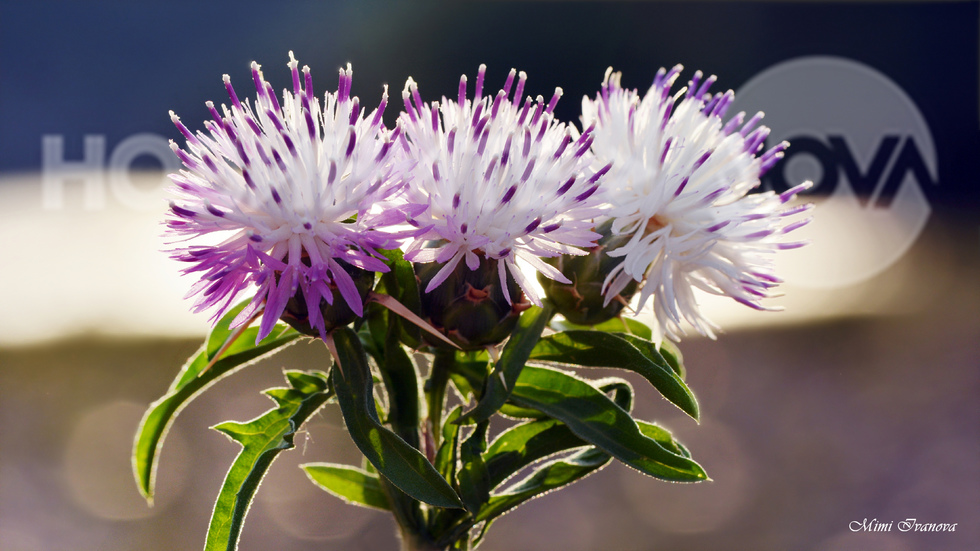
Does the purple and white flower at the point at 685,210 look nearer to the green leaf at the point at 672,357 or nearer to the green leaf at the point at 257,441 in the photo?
the green leaf at the point at 672,357

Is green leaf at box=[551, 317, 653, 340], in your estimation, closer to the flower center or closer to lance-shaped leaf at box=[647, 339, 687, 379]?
lance-shaped leaf at box=[647, 339, 687, 379]

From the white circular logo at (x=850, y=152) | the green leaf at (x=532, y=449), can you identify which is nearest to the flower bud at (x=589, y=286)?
the green leaf at (x=532, y=449)

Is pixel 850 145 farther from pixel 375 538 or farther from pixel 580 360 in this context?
pixel 580 360

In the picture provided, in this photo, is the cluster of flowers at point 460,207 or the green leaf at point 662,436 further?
the green leaf at point 662,436

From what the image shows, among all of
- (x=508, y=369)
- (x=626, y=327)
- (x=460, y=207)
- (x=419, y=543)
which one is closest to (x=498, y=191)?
(x=460, y=207)

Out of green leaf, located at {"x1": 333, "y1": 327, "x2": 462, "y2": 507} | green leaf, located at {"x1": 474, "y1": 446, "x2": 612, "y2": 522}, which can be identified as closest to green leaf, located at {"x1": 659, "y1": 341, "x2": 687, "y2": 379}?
green leaf, located at {"x1": 474, "y1": 446, "x2": 612, "y2": 522}

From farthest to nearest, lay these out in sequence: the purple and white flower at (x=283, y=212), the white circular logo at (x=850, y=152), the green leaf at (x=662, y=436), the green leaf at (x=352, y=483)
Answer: the white circular logo at (x=850, y=152), the green leaf at (x=352, y=483), the green leaf at (x=662, y=436), the purple and white flower at (x=283, y=212)

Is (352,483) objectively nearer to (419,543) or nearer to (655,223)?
(419,543)
